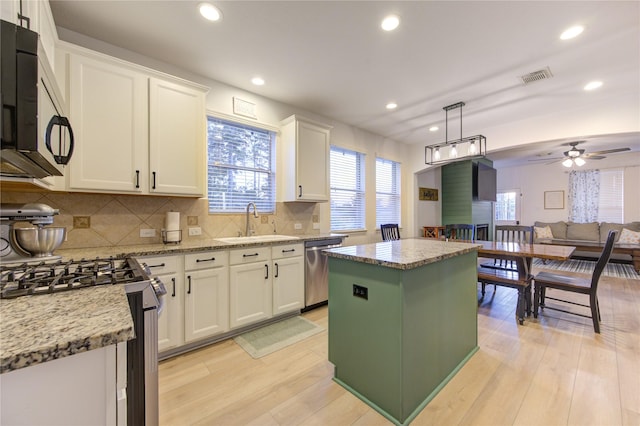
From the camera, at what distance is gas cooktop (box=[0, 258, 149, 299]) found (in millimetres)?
981

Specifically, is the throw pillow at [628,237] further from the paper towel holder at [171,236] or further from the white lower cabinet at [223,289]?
the paper towel holder at [171,236]

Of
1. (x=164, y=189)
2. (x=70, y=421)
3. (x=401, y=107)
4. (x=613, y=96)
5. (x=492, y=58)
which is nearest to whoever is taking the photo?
(x=70, y=421)

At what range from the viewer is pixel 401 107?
3.90 m

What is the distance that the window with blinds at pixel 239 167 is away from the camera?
121 inches

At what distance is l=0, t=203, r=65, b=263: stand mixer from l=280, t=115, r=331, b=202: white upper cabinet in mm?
2300

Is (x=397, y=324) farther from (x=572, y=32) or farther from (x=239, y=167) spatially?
(x=572, y=32)

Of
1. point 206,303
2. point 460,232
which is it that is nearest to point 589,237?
point 460,232

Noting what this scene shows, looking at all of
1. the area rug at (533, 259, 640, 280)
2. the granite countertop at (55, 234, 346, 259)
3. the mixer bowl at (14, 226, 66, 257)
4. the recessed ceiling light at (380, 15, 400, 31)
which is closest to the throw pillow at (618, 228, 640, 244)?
the area rug at (533, 259, 640, 280)

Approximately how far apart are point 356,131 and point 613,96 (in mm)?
3462

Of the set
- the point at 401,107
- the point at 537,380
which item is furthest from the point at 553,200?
the point at 537,380

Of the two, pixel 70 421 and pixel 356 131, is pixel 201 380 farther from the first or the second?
pixel 356 131

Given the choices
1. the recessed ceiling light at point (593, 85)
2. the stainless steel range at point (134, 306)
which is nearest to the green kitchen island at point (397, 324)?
the stainless steel range at point (134, 306)

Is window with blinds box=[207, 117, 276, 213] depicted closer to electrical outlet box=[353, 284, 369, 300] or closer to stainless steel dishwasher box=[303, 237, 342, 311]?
stainless steel dishwasher box=[303, 237, 342, 311]

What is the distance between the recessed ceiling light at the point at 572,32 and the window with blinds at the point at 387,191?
307 centimetres
